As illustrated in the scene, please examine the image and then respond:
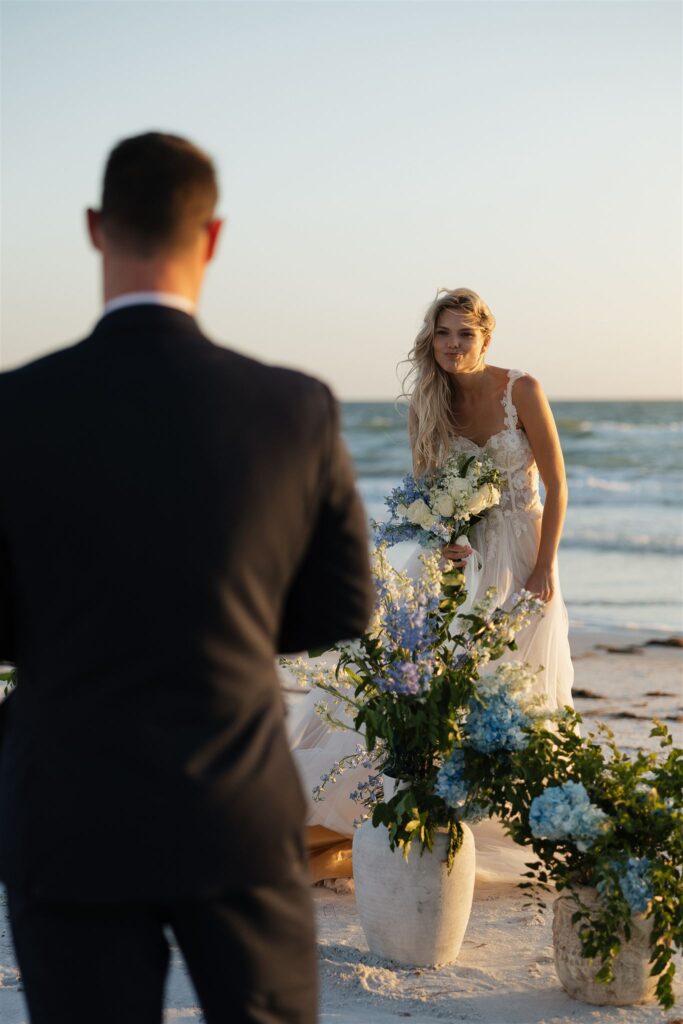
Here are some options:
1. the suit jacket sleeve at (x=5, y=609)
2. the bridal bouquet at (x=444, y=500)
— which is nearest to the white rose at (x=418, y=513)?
the bridal bouquet at (x=444, y=500)

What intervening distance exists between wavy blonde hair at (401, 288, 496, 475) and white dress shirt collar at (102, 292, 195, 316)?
11.6ft

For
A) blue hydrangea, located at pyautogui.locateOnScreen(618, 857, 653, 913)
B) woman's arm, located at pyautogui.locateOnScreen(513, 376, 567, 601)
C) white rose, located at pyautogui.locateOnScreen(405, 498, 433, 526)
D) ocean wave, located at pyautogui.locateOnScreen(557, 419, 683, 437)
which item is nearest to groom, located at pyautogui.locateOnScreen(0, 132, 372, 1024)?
blue hydrangea, located at pyautogui.locateOnScreen(618, 857, 653, 913)

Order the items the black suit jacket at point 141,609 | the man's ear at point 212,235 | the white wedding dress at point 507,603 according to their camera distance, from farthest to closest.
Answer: the white wedding dress at point 507,603
the man's ear at point 212,235
the black suit jacket at point 141,609

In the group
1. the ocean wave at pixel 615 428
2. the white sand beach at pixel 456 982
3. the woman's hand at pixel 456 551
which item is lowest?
the ocean wave at pixel 615 428

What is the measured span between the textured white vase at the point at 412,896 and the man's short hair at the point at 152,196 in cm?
274

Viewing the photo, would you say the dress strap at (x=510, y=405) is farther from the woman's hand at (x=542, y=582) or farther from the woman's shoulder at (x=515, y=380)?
the woman's hand at (x=542, y=582)

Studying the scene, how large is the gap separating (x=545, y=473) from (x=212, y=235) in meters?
3.56

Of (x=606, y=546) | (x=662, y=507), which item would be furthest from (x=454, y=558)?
(x=662, y=507)

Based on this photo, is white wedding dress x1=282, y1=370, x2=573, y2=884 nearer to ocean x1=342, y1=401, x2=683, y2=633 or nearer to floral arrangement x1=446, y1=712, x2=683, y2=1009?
ocean x1=342, y1=401, x2=683, y2=633

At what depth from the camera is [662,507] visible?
2433 cm

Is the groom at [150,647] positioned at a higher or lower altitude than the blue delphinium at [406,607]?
higher

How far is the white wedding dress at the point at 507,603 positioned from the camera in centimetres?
521

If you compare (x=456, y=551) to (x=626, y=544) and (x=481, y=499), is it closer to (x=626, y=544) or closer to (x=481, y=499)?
(x=481, y=499)

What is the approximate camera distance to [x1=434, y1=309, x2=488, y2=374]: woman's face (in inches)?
206
